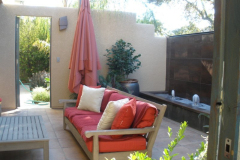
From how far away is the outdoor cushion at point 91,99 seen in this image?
15.4ft

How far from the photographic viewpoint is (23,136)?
332 centimetres

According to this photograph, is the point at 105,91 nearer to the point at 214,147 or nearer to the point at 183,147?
the point at 183,147

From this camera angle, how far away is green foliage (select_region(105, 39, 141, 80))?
23.1 ft

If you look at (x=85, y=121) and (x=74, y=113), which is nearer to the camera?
(x=85, y=121)

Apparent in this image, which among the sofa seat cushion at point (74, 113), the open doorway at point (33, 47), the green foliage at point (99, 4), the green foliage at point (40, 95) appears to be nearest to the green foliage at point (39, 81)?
the open doorway at point (33, 47)

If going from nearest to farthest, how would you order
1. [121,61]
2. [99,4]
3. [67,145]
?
[67,145] < [121,61] < [99,4]

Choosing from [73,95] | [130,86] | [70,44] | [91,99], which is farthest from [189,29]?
[91,99]

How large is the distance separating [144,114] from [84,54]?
12.1ft

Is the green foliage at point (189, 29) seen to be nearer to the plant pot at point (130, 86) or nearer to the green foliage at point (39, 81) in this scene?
the plant pot at point (130, 86)

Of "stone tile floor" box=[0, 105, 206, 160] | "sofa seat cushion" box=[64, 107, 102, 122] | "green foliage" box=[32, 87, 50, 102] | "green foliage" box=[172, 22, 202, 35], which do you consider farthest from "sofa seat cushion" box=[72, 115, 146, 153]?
"green foliage" box=[32, 87, 50, 102]

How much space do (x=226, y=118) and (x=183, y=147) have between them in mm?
3303

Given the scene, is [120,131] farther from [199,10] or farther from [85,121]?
[199,10]

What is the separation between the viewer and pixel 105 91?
16.0 feet

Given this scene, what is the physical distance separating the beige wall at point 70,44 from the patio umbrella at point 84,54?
0.40 m
